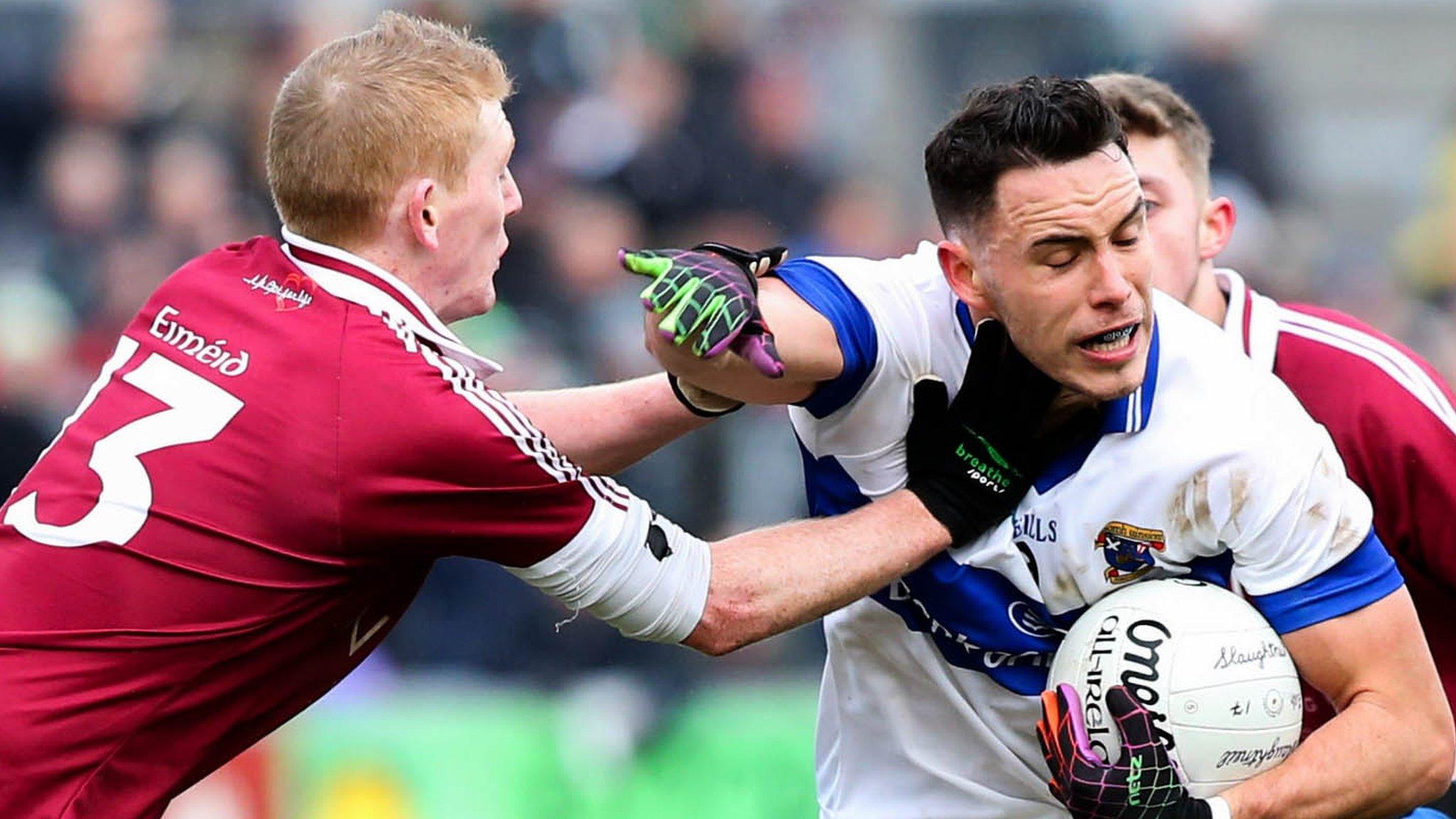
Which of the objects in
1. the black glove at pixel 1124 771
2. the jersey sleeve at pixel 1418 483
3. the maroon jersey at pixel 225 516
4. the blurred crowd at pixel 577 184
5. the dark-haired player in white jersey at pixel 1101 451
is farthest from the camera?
the blurred crowd at pixel 577 184

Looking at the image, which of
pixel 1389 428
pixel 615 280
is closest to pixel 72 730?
pixel 1389 428

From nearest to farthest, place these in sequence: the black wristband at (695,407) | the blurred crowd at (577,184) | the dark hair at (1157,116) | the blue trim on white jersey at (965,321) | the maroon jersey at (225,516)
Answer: the maroon jersey at (225,516) < the blue trim on white jersey at (965,321) < the black wristband at (695,407) < the dark hair at (1157,116) < the blurred crowd at (577,184)

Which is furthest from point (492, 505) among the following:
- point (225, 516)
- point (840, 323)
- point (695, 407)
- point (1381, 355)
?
point (1381, 355)

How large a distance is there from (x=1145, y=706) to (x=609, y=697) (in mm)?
4156

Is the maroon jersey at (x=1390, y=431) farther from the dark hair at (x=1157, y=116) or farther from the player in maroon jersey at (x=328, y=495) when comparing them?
the player in maroon jersey at (x=328, y=495)

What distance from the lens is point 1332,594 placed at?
3.97 m

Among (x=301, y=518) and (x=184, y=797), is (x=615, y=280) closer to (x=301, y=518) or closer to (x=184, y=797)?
(x=184, y=797)

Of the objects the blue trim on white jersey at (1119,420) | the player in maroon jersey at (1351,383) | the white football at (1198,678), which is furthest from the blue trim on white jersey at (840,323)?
the player in maroon jersey at (1351,383)

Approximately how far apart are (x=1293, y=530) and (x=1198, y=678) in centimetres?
36

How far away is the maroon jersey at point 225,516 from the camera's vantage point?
363 centimetres

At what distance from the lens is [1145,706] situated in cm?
392

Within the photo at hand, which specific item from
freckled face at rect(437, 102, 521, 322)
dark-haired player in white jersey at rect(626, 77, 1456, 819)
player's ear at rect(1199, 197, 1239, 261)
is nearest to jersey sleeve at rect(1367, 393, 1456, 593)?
dark-haired player in white jersey at rect(626, 77, 1456, 819)

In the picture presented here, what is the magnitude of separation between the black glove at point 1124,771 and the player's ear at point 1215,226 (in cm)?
163

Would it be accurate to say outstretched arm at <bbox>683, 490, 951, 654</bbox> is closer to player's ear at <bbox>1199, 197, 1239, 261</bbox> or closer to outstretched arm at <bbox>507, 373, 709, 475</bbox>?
outstretched arm at <bbox>507, 373, 709, 475</bbox>
